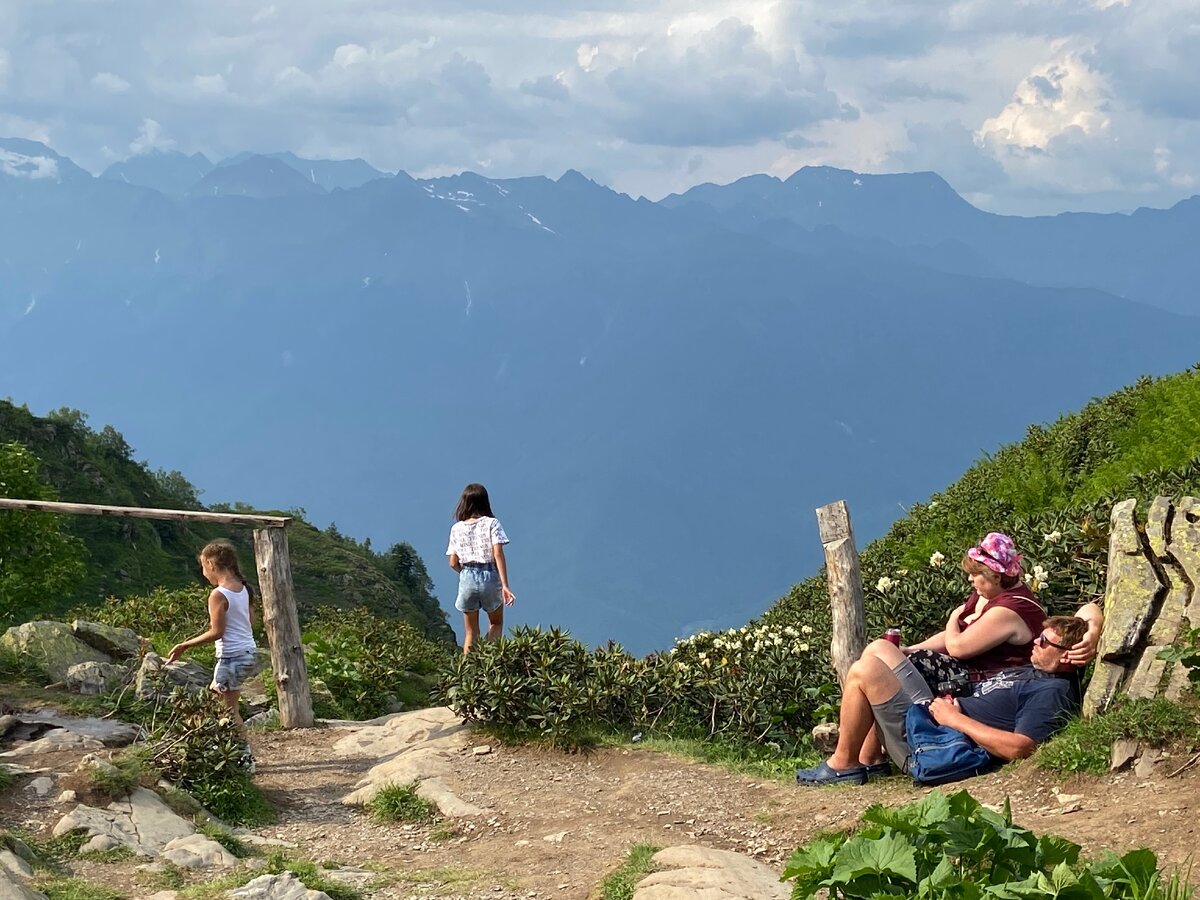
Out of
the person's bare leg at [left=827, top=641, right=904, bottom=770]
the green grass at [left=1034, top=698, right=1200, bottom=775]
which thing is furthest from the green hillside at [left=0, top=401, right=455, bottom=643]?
the green grass at [left=1034, top=698, right=1200, bottom=775]

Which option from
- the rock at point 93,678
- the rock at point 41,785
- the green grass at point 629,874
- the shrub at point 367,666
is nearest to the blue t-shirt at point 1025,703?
the green grass at point 629,874

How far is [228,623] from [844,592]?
536cm

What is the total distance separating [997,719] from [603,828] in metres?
2.85

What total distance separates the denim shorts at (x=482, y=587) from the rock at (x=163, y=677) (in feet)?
9.19

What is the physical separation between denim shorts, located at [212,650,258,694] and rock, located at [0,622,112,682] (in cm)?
283

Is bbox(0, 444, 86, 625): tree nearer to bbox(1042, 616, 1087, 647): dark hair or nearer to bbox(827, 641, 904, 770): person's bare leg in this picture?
bbox(827, 641, 904, 770): person's bare leg

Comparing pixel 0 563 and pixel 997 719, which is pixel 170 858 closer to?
pixel 997 719

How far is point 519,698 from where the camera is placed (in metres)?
10.5

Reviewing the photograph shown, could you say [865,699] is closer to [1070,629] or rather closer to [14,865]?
[1070,629]

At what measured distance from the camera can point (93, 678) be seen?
1188 centimetres

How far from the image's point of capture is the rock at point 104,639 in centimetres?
1321

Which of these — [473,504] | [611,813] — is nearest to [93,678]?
[473,504]

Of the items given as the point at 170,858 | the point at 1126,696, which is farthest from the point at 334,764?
the point at 1126,696

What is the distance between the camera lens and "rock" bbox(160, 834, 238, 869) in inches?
287
